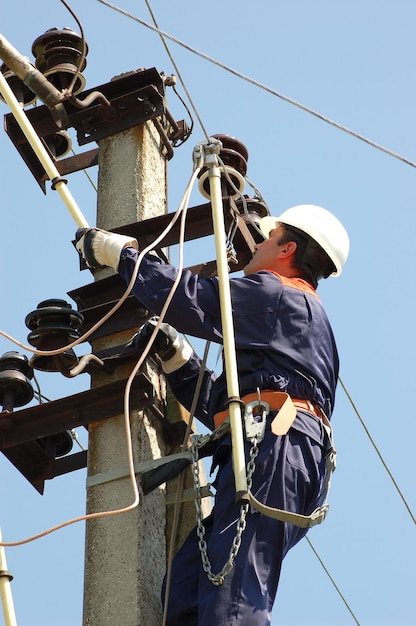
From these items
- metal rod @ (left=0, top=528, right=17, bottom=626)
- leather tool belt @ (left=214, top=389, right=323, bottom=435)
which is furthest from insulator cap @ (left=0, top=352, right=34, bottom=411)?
metal rod @ (left=0, top=528, right=17, bottom=626)

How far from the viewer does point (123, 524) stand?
6.04 m

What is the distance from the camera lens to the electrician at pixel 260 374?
5621 millimetres

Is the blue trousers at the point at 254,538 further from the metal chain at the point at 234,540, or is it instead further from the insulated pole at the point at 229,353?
the insulated pole at the point at 229,353

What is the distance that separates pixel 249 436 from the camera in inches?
229

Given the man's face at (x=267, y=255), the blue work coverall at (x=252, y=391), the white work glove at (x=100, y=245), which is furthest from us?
the man's face at (x=267, y=255)

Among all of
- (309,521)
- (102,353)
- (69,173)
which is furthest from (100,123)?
(309,521)

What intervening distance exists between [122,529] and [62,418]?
2.23ft

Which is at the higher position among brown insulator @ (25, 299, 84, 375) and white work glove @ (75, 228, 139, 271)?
white work glove @ (75, 228, 139, 271)

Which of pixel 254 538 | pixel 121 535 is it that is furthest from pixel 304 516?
pixel 121 535

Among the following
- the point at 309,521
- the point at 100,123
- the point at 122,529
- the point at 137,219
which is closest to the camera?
the point at 309,521

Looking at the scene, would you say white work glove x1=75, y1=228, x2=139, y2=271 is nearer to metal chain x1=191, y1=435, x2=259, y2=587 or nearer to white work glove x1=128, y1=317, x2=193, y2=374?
white work glove x1=128, y1=317, x2=193, y2=374

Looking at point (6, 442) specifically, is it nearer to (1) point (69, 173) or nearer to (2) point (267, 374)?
(2) point (267, 374)

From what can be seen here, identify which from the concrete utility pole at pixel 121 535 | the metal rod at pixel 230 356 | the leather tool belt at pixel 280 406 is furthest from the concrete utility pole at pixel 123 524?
the metal rod at pixel 230 356

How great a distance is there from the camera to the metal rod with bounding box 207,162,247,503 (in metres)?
5.45
